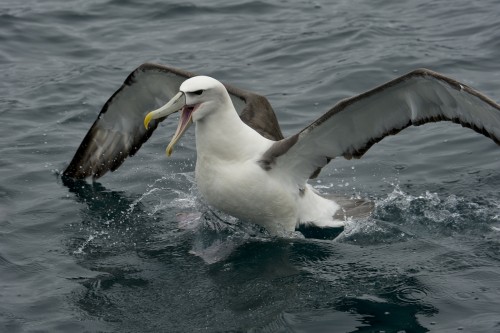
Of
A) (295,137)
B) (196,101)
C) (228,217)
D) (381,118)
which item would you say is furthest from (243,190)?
(381,118)

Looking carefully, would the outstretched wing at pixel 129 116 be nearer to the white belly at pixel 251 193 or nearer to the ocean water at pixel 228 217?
the ocean water at pixel 228 217

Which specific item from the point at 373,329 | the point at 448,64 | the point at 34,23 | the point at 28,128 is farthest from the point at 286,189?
the point at 34,23

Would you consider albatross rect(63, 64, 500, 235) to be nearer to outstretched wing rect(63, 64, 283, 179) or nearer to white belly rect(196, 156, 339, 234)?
white belly rect(196, 156, 339, 234)

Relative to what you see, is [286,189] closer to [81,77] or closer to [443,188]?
[443,188]

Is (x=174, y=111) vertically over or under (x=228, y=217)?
over

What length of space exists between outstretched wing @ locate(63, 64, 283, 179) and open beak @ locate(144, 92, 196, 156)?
1.41 meters

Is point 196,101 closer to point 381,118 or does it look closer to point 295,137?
point 295,137

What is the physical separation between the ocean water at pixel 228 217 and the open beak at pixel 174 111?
3.66 ft

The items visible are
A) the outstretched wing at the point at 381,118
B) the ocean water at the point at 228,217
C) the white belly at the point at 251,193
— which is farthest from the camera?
the white belly at the point at 251,193

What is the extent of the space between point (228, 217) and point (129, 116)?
1.83m

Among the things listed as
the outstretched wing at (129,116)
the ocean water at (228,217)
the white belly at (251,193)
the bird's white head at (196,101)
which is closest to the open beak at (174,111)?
the bird's white head at (196,101)

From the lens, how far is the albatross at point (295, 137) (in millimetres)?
7941

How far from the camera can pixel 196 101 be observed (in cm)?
820

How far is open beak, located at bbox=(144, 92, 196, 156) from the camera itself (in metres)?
7.99
